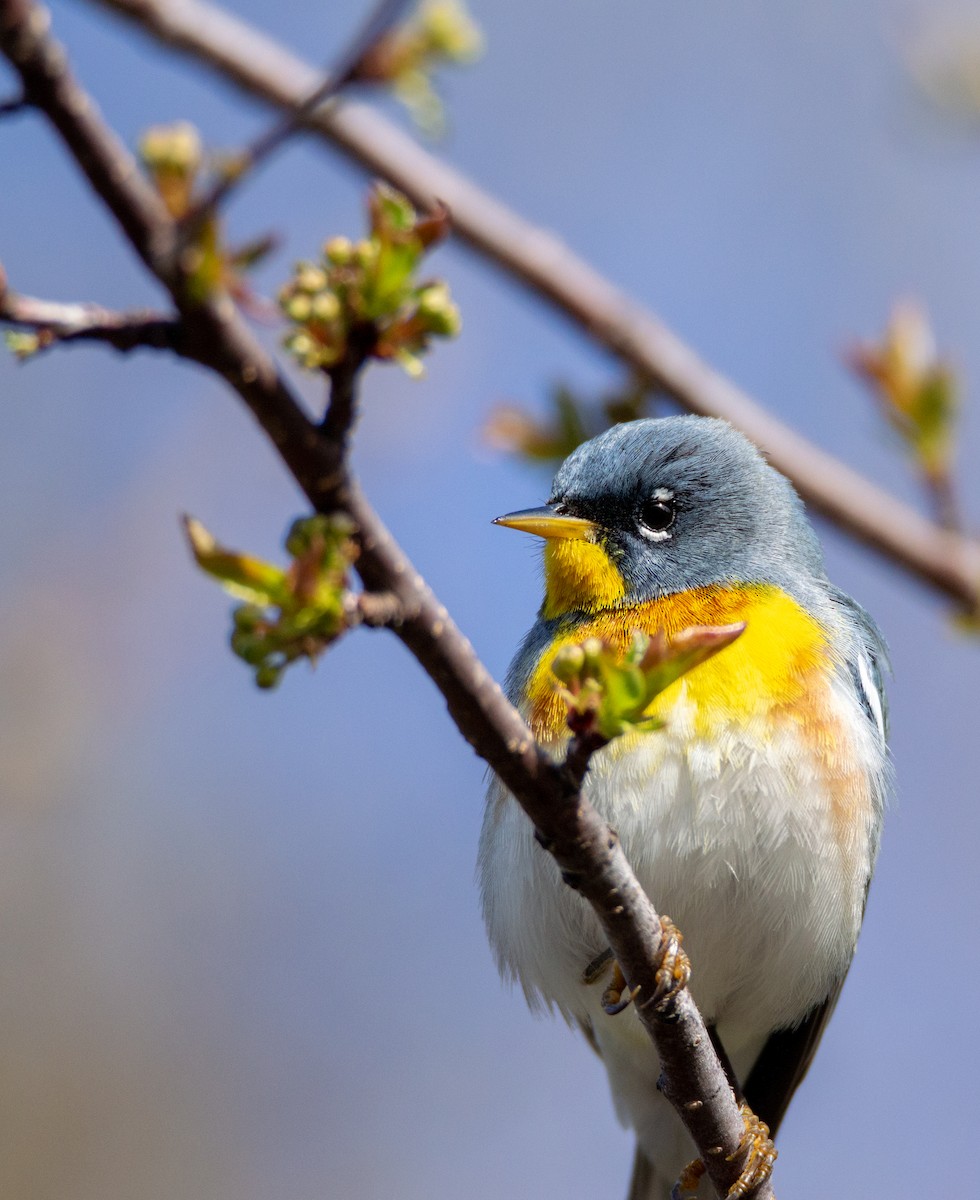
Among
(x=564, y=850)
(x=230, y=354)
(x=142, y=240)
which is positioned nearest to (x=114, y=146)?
(x=142, y=240)

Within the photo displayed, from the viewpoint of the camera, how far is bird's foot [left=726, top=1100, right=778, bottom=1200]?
3330 mm

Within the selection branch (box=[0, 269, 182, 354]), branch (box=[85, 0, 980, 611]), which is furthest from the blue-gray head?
branch (box=[0, 269, 182, 354])

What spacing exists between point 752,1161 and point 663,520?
6.37 ft

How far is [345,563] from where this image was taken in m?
1.62

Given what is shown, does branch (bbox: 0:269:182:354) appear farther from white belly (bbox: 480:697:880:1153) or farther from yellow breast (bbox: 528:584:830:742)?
white belly (bbox: 480:697:880:1153)

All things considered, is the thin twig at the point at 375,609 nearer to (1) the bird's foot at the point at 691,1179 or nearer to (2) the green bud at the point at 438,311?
(2) the green bud at the point at 438,311

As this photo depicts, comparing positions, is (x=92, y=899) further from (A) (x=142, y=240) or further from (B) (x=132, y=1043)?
(A) (x=142, y=240)

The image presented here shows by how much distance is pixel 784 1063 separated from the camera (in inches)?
171

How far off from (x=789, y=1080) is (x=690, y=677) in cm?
167

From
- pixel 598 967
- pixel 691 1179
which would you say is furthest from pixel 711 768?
pixel 691 1179

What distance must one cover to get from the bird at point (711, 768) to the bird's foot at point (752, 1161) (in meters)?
0.59

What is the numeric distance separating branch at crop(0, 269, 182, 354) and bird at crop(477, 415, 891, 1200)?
192 cm

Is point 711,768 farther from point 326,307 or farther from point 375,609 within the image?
point 326,307

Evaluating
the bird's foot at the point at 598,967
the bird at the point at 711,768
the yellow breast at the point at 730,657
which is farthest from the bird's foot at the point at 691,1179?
the yellow breast at the point at 730,657
